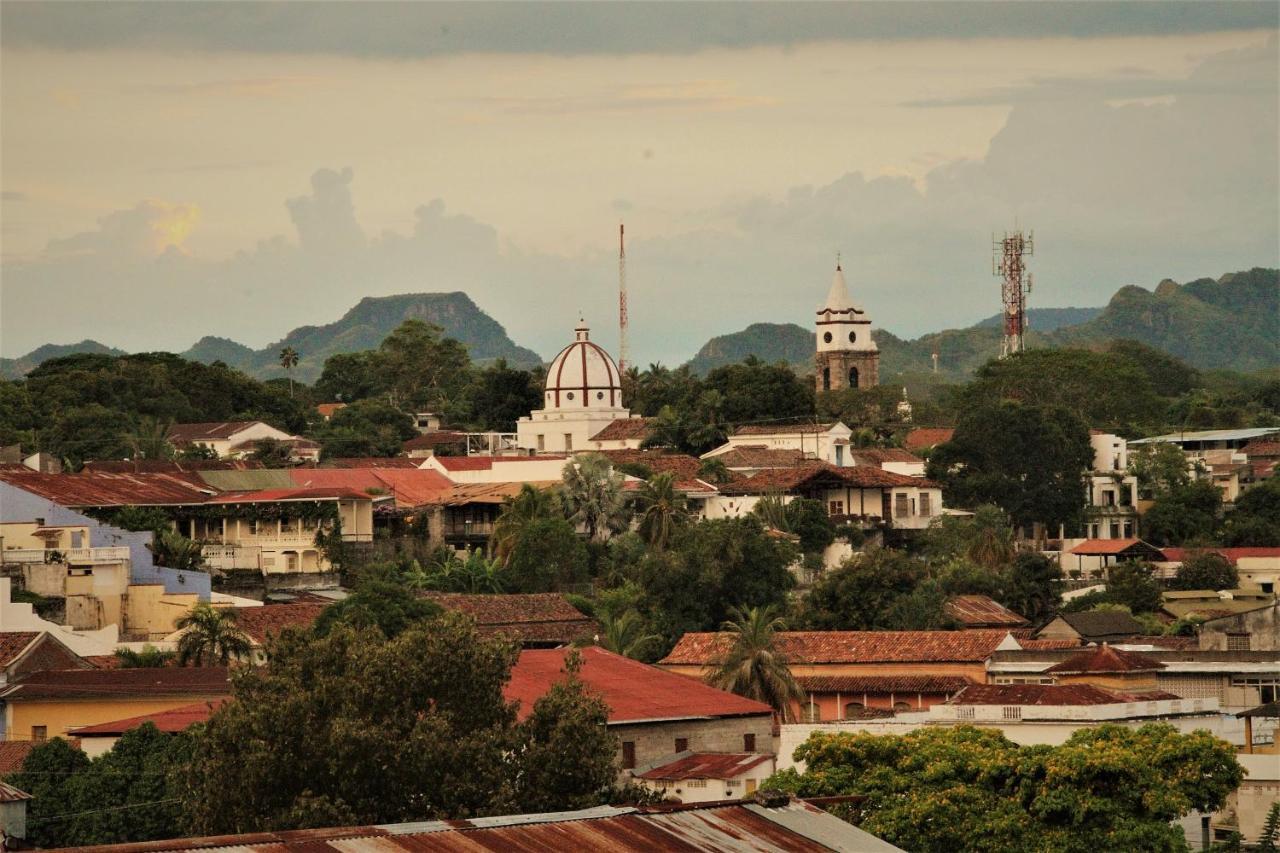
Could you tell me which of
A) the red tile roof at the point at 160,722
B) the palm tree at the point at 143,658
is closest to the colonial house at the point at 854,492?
the palm tree at the point at 143,658

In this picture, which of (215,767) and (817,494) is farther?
(817,494)

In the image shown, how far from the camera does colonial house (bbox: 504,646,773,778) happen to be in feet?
145

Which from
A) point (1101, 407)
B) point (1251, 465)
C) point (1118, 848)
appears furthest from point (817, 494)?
point (1118, 848)

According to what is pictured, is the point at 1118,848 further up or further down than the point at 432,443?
further down

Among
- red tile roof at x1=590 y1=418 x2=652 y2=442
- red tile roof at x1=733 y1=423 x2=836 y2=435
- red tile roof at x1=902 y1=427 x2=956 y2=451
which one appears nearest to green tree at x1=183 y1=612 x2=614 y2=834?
red tile roof at x1=733 y1=423 x2=836 y2=435

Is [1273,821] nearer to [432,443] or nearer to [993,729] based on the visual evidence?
[993,729]

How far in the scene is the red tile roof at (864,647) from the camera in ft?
172

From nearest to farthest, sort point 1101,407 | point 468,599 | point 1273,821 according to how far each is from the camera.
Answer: point 1273,821 → point 468,599 → point 1101,407

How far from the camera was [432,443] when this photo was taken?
9619 centimetres

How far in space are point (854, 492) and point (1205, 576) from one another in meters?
10.4

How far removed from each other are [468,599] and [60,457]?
2534cm

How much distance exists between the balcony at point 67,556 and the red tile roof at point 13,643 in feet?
19.5

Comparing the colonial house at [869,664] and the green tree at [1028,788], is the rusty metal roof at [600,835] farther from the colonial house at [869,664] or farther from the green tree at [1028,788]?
the colonial house at [869,664]

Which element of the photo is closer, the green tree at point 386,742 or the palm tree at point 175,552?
the green tree at point 386,742
